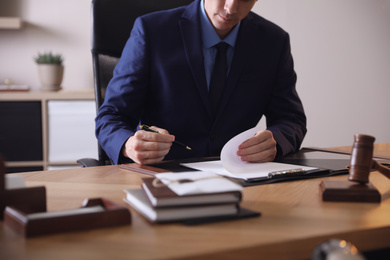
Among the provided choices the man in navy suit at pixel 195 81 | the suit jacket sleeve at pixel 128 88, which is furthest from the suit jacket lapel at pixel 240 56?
the suit jacket sleeve at pixel 128 88

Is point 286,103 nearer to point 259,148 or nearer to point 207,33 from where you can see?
point 207,33

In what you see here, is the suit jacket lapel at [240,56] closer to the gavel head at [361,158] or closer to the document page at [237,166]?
the document page at [237,166]

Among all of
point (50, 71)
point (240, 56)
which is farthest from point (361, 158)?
point (50, 71)

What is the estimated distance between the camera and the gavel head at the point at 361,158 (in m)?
0.88

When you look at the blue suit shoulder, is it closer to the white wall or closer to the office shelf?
the white wall

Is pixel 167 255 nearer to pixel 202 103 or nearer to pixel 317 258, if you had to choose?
pixel 317 258

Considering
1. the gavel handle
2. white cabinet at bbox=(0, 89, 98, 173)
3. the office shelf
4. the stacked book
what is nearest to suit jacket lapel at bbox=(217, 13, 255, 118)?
the gavel handle

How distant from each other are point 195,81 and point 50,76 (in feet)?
5.87

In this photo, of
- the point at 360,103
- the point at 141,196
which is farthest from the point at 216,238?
the point at 360,103

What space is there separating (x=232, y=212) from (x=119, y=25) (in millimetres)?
1220

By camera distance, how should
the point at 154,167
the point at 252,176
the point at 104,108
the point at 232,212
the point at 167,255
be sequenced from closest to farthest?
the point at 167,255 < the point at 232,212 < the point at 252,176 < the point at 154,167 < the point at 104,108

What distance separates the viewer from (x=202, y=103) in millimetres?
1590

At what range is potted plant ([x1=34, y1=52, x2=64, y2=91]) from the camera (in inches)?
120

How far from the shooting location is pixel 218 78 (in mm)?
1621
